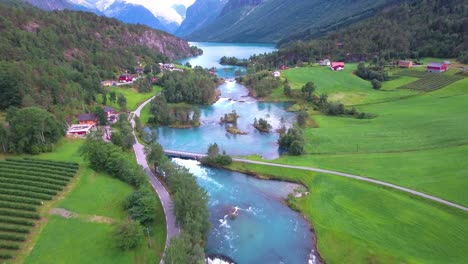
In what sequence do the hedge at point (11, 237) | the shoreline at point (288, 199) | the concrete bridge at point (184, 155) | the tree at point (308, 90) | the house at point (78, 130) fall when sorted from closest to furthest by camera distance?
the hedge at point (11, 237)
the shoreline at point (288, 199)
the concrete bridge at point (184, 155)
the house at point (78, 130)
the tree at point (308, 90)

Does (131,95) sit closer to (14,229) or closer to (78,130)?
(78,130)

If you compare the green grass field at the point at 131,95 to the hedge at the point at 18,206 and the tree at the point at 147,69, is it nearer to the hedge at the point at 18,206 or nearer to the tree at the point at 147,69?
the tree at the point at 147,69

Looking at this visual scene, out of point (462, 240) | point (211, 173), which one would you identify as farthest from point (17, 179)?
point (462, 240)

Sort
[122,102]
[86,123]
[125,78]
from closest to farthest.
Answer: [86,123] < [122,102] < [125,78]

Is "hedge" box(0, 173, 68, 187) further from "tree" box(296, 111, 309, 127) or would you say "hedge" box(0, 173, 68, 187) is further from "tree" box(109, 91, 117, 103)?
"tree" box(296, 111, 309, 127)

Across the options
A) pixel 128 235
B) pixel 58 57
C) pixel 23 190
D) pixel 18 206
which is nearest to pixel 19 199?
pixel 18 206

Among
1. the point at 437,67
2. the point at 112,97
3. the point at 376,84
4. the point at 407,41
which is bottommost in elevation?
the point at 376,84

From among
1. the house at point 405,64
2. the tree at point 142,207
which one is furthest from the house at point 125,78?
the house at point 405,64
